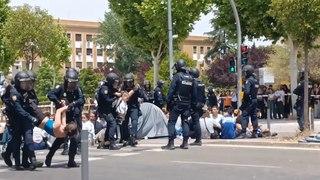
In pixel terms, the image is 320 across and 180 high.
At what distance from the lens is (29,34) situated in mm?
43250

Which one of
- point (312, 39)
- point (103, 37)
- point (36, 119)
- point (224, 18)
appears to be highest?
point (103, 37)

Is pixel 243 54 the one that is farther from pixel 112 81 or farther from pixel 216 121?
pixel 112 81

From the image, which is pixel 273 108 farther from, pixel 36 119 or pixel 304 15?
pixel 36 119

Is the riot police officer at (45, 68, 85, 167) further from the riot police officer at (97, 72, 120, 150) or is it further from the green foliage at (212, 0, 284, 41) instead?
the green foliage at (212, 0, 284, 41)

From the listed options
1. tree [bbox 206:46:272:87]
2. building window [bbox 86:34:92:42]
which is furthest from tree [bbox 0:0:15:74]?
building window [bbox 86:34:92:42]

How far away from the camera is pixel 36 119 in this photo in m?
12.2

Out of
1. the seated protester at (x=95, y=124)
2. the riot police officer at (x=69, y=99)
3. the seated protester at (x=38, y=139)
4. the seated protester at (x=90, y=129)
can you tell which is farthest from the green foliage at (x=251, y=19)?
the riot police officer at (x=69, y=99)

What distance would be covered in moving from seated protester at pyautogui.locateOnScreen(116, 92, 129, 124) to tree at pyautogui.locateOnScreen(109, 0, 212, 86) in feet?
60.1

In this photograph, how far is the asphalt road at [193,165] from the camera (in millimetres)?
11133

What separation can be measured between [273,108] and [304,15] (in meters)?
14.5

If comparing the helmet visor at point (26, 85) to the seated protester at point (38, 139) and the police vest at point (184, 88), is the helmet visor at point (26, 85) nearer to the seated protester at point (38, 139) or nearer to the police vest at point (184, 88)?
the police vest at point (184, 88)

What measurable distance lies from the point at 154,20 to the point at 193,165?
24030 millimetres

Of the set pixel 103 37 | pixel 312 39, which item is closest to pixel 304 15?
pixel 312 39

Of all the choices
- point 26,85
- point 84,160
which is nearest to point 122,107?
point 26,85
